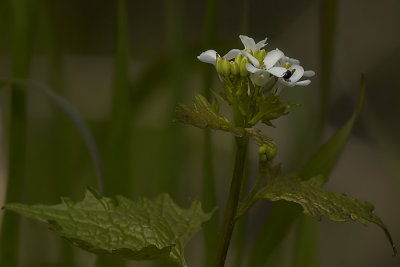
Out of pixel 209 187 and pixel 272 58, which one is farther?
pixel 209 187

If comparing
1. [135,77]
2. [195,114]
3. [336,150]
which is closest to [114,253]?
[195,114]

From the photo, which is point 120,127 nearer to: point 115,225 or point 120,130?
point 120,130

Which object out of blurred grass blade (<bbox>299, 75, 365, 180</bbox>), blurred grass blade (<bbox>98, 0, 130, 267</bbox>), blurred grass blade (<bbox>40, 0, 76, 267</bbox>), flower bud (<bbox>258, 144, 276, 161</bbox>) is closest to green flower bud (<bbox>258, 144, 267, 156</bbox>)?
flower bud (<bbox>258, 144, 276, 161</bbox>)

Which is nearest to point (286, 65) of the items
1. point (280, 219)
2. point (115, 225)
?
point (115, 225)

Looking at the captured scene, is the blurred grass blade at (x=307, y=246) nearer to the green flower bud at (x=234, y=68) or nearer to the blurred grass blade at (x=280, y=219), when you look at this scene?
the blurred grass blade at (x=280, y=219)

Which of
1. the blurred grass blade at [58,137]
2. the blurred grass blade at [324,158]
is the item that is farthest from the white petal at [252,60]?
the blurred grass blade at [58,137]

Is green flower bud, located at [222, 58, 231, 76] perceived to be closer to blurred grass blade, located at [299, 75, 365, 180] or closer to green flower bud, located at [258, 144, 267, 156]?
green flower bud, located at [258, 144, 267, 156]
